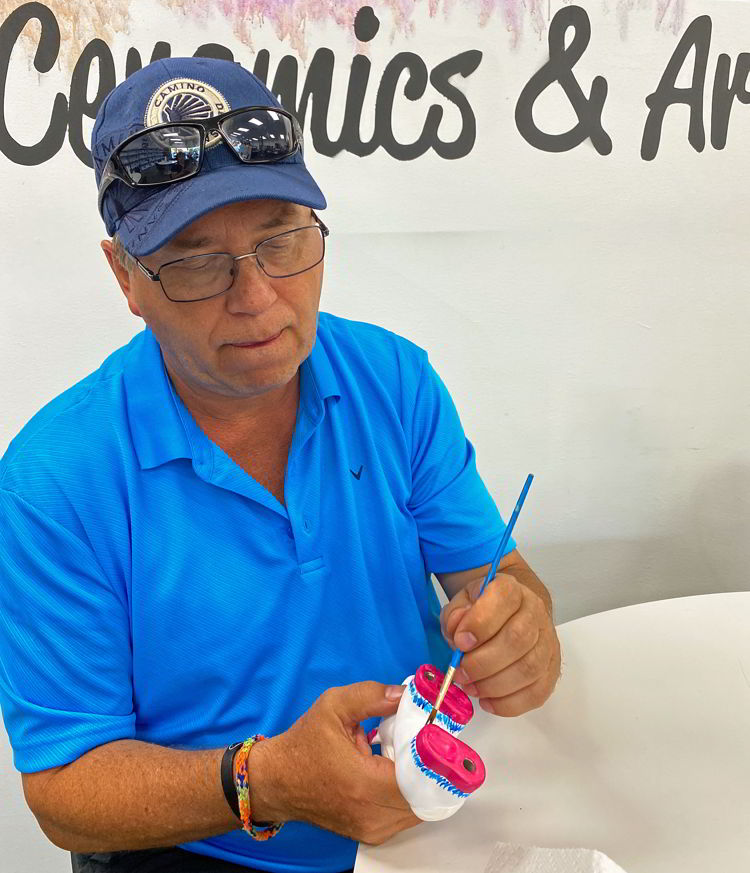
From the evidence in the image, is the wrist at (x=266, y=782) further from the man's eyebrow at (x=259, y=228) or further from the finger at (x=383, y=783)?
the man's eyebrow at (x=259, y=228)

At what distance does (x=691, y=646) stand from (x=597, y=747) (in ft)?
0.79

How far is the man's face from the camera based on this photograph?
93 cm

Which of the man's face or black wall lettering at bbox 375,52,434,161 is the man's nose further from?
black wall lettering at bbox 375,52,434,161

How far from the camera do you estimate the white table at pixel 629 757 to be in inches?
35.8

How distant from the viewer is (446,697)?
826mm

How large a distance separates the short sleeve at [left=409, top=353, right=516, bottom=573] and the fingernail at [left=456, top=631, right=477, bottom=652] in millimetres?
271

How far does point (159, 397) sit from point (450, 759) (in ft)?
1.84

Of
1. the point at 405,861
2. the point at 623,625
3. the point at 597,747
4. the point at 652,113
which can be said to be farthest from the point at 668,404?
the point at 405,861

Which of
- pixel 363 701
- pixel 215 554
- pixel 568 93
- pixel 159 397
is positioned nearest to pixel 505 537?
pixel 363 701

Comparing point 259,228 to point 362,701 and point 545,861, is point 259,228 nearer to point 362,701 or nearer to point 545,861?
point 362,701

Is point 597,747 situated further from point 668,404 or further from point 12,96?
point 12,96

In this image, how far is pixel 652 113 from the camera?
162cm

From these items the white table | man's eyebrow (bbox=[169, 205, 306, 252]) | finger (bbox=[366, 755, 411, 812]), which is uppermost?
man's eyebrow (bbox=[169, 205, 306, 252])

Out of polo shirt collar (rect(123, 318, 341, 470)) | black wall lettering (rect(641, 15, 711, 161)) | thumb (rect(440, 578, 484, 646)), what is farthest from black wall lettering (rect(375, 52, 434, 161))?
thumb (rect(440, 578, 484, 646))
